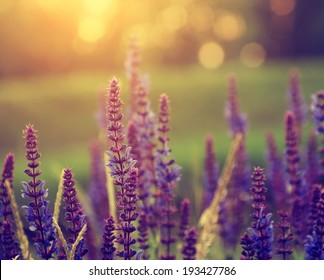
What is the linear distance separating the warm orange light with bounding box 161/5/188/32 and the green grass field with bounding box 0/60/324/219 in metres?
1.82

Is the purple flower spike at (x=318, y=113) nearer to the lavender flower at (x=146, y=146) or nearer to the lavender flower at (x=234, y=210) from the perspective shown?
the lavender flower at (x=234, y=210)

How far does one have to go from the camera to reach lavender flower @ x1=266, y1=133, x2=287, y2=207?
3.69 meters

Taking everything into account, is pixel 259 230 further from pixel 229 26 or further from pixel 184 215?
pixel 229 26

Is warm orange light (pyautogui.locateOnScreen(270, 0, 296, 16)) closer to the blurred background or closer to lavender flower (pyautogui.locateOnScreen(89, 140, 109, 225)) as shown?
the blurred background

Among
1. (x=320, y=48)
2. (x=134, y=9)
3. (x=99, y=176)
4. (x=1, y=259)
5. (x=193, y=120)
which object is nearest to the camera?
(x=1, y=259)

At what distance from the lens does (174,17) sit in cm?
1588

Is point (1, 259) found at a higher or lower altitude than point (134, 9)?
lower

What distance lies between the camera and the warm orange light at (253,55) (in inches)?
734

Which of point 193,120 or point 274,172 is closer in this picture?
point 274,172
